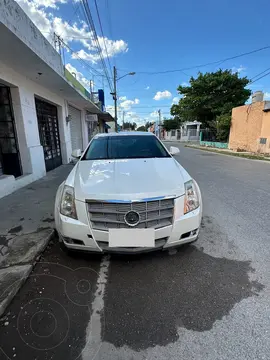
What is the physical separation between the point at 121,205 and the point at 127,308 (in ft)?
3.13

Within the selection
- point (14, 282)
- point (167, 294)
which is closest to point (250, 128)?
point (167, 294)

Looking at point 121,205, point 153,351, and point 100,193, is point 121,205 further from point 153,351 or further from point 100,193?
point 153,351

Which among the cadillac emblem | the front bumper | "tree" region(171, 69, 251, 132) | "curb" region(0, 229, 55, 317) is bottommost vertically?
"curb" region(0, 229, 55, 317)

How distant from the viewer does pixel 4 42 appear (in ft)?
12.3

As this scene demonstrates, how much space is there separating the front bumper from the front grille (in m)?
0.07

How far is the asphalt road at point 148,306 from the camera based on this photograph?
1.53m

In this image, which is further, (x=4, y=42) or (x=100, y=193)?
(x=4, y=42)

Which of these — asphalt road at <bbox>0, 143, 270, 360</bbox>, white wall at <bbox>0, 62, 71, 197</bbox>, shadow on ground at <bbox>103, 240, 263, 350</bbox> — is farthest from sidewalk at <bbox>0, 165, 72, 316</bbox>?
shadow on ground at <bbox>103, 240, 263, 350</bbox>

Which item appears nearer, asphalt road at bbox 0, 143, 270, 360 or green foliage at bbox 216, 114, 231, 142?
asphalt road at bbox 0, 143, 270, 360

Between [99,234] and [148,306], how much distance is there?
824 millimetres

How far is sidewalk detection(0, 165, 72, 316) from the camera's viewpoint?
7.11ft

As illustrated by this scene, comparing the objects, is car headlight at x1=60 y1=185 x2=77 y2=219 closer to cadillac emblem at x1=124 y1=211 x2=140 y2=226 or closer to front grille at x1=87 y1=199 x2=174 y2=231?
front grille at x1=87 y1=199 x2=174 y2=231

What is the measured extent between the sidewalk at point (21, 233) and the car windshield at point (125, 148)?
138cm

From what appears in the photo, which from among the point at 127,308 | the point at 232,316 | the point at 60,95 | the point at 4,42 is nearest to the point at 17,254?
the point at 127,308
